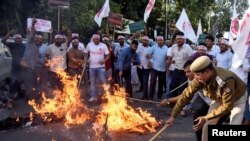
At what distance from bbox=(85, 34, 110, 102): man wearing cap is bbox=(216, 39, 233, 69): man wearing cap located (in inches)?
117

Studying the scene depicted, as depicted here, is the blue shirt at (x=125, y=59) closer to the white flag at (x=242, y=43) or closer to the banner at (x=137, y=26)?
the white flag at (x=242, y=43)

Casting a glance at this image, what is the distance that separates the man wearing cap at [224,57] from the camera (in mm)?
11016

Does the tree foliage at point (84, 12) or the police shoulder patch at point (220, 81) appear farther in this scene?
the tree foliage at point (84, 12)

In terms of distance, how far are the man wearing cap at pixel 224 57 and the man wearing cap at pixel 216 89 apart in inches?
201

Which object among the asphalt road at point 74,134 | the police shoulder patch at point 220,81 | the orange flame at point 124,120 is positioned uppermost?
the police shoulder patch at point 220,81

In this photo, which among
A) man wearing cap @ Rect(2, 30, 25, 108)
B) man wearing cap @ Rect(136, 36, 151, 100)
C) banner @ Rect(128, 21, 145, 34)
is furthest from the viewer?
banner @ Rect(128, 21, 145, 34)

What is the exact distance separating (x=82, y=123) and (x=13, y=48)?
4037mm

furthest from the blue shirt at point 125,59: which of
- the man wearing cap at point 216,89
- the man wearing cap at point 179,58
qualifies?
the man wearing cap at point 216,89

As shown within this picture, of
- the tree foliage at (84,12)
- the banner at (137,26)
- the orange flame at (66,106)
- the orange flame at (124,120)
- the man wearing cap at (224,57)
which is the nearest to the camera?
the orange flame at (124,120)

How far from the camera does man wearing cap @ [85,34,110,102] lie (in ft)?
38.8

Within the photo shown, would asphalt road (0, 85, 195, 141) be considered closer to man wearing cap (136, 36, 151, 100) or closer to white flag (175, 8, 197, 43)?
man wearing cap (136, 36, 151, 100)

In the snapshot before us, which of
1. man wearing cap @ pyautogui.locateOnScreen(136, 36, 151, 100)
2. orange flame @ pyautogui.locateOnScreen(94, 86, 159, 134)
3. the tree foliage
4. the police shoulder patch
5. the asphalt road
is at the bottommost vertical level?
the asphalt road

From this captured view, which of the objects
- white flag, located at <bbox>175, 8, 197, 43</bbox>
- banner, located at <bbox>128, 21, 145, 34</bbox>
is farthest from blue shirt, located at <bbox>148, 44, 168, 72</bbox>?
banner, located at <bbox>128, 21, 145, 34</bbox>

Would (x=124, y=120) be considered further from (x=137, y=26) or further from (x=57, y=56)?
(x=137, y=26)
